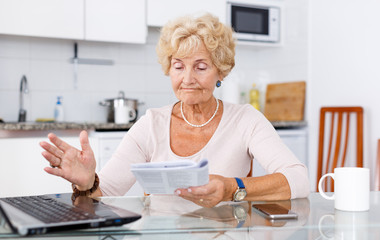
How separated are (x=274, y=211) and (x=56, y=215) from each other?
50 centimetres

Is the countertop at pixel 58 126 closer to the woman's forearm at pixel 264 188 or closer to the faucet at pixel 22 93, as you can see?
the faucet at pixel 22 93

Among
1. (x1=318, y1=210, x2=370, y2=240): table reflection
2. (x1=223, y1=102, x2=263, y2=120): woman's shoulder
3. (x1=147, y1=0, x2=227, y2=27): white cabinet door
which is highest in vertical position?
(x1=147, y1=0, x2=227, y2=27): white cabinet door

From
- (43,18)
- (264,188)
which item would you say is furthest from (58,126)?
(264,188)

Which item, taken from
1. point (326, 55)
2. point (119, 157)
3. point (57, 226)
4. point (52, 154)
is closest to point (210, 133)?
point (119, 157)

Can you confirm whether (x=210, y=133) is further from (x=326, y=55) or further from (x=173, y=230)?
(x=326, y=55)

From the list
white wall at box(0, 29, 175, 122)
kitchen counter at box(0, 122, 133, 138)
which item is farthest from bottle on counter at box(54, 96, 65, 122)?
kitchen counter at box(0, 122, 133, 138)

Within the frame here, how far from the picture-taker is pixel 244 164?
1666 millimetres

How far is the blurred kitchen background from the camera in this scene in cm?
279

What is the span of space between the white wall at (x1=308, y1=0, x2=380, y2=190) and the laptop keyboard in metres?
2.22

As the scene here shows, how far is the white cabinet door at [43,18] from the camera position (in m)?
2.76

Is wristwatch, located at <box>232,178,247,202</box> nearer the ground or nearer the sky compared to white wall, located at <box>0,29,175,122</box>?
nearer the ground

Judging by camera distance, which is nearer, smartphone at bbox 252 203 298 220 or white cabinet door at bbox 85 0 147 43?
smartphone at bbox 252 203 298 220

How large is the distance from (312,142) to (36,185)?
1.96 meters

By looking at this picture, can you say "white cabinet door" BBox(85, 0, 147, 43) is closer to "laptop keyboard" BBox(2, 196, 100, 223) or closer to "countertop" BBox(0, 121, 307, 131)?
"countertop" BBox(0, 121, 307, 131)
